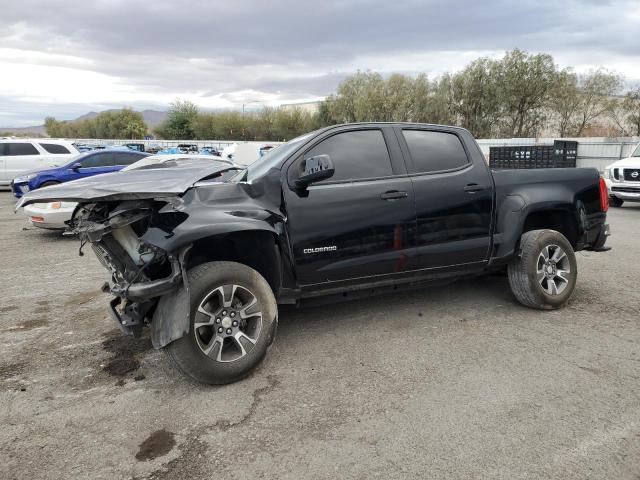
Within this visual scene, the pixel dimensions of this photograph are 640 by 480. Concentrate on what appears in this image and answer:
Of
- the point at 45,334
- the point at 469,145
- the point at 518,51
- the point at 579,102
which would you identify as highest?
the point at 518,51

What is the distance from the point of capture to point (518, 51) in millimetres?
40781

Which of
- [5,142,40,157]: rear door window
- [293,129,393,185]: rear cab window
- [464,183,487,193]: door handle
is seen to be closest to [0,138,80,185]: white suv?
[5,142,40,157]: rear door window

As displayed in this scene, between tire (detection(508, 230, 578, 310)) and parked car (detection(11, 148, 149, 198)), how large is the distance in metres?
10.5

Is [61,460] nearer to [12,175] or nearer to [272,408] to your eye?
[272,408]

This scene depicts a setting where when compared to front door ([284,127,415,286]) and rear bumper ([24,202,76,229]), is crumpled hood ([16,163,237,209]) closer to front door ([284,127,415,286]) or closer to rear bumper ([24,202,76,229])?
front door ([284,127,415,286])

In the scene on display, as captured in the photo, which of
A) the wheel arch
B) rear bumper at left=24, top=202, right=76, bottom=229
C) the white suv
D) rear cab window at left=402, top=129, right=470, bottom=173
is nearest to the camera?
the wheel arch

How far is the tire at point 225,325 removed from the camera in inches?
137

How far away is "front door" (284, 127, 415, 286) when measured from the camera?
4.04 metres

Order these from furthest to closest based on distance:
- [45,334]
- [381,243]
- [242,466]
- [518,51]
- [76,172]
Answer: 1. [518,51]
2. [76,172]
3. [45,334]
4. [381,243]
5. [242,466]

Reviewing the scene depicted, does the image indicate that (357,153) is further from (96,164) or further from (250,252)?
(96,164)

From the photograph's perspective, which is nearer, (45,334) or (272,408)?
(272,408)

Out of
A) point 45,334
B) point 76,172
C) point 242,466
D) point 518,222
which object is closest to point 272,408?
point 242,466

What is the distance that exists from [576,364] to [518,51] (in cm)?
4292

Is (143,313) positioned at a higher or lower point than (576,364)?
higher
